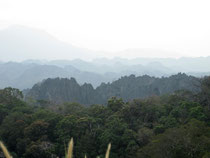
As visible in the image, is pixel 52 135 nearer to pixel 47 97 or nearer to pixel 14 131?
pixel 14 131

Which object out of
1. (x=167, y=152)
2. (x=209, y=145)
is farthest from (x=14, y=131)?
(x=209, y=145)

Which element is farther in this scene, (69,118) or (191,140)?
(69,118)

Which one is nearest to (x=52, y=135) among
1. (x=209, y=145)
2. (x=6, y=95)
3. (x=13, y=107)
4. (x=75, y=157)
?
(x=75, y=157)

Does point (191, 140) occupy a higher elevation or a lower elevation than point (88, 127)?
higher

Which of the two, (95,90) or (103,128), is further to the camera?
(95,90)

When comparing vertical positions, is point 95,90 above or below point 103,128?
below

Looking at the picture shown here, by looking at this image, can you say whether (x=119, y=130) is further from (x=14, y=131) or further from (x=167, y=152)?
(x=14, y=131)

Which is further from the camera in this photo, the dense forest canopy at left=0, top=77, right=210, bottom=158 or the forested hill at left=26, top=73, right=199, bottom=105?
the forested hill at left=26, top=73, right=199, bottom=105

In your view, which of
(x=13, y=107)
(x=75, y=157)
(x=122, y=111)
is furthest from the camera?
(x=13, y=107)

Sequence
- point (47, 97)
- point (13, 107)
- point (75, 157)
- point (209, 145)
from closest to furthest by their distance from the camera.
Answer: point (209, 145) < point (75, 157) < point (13, 107) < point (47, 97)

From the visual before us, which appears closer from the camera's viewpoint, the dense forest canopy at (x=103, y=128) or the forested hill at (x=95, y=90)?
the dense forest canopy at (x=103, y=128)
